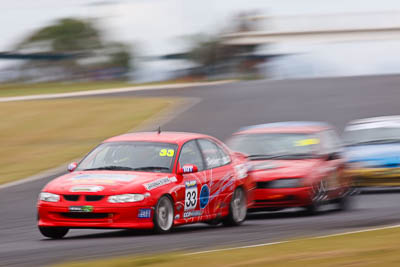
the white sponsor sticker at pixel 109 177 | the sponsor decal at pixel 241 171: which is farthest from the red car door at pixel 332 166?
the white sponsor sticker at pixel 109 177

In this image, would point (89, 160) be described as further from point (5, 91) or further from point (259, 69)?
point (259, 69)

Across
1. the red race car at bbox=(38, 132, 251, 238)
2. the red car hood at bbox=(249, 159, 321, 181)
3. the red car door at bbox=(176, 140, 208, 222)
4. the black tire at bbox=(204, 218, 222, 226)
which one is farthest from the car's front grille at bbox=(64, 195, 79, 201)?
the red car hood at bbox=(249, 159, 321, 181)

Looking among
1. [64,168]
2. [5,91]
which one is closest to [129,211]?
[64,168]

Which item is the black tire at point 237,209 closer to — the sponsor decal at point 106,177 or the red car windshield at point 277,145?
the sponsor decal at point 106,177

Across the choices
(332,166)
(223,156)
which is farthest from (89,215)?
(332,166)

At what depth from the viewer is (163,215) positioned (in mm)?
11109

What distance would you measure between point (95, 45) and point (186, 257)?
272ft

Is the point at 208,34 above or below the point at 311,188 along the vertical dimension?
above

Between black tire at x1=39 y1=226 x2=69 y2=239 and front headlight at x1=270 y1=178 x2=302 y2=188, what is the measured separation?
13.0 feet

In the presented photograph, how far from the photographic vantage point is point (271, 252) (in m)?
8.19

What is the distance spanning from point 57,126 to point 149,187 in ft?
70.4

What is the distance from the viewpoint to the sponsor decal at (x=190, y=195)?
11539 mm

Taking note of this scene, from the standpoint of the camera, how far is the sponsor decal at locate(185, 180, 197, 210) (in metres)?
11.5

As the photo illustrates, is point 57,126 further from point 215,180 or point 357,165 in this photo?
point 215,180
